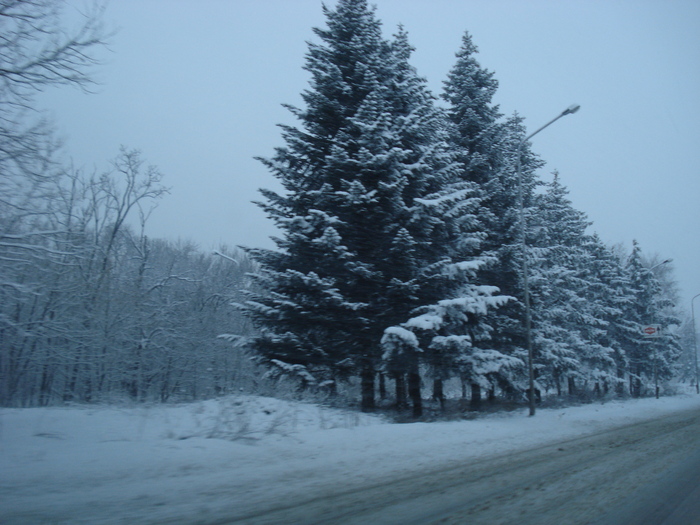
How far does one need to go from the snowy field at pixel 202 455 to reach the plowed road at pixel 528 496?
51 cm

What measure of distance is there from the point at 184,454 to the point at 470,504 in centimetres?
439

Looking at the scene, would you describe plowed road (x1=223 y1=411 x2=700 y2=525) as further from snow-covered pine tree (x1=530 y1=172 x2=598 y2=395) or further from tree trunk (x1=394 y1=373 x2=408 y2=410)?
snow-covered pine tree (x1=530 y1=172 x2=598 y2=395)

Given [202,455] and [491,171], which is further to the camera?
[491,171]

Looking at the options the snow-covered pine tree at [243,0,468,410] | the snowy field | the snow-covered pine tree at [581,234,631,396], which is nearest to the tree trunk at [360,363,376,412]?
the snow-covered pine tree at [243,0,468,410]

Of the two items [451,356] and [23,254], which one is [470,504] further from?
[23,254]

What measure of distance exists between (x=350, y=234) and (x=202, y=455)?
8582 millimetres

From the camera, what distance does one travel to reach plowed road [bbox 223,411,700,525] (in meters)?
4.91

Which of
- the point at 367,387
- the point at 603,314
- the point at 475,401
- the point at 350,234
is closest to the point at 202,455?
the point at 367,387

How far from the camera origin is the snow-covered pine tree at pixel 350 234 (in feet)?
45.6

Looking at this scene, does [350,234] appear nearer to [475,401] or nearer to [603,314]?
[475,401]

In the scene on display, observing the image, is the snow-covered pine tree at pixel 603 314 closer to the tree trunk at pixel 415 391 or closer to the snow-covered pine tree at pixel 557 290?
the snow-covered pine tree at pixel 557 290

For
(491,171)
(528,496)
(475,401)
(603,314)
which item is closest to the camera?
(528,496)

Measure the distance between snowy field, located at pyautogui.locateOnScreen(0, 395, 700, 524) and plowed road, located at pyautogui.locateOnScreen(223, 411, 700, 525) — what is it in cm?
51

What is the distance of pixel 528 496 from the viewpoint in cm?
584
